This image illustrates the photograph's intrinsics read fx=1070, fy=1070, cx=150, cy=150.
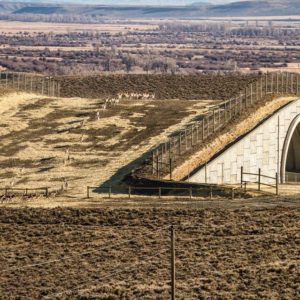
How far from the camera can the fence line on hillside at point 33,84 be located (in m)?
89.8

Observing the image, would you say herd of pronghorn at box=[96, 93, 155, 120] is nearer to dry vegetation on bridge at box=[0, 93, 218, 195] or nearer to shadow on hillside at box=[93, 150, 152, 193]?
dry vegetation on bridge at box=[0, 93, 218, 195]

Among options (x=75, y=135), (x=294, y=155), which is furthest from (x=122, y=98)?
(x=294, y=155)

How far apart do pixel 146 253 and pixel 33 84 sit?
187ft

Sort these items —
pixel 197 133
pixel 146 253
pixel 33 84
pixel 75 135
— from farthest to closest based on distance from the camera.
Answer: pixel 33 84 < pixel 75 135 < pixel 197 133 < pixel 146 253

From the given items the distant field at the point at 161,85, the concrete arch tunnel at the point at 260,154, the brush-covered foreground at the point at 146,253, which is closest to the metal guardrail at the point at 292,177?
the concrete arch tunnel at the point at 260,154

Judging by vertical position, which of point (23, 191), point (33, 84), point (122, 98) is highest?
point (23, 191)

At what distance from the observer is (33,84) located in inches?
3617

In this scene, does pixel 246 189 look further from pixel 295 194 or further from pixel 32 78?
pixel 32 78

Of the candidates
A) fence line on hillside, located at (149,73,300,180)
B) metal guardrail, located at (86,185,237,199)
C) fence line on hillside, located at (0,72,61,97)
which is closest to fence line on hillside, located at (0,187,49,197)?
metal guardrail, located at (86,185,237,199)

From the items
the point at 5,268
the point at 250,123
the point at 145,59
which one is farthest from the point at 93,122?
the point at 145,59

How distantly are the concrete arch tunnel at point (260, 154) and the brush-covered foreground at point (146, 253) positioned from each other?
1280 cm

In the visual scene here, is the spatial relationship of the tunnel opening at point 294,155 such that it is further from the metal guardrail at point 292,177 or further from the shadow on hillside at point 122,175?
the shadow on hillside at point 122,175

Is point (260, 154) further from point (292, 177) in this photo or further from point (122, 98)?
point (122, 98)

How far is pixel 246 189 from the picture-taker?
161ft
